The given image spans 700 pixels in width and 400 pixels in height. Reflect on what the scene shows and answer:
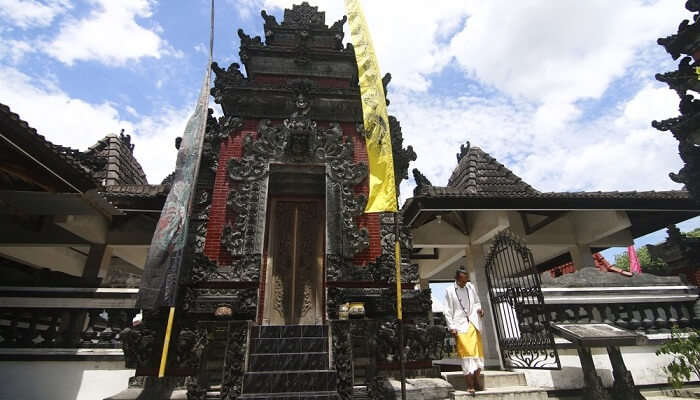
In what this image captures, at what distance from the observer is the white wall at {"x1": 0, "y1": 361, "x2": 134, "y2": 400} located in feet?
19.4

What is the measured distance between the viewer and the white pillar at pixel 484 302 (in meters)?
8.45

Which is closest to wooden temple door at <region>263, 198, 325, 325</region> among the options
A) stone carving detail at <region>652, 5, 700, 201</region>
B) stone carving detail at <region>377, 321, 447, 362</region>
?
stone carving detail at <region>377, 321, 447, 362</region>

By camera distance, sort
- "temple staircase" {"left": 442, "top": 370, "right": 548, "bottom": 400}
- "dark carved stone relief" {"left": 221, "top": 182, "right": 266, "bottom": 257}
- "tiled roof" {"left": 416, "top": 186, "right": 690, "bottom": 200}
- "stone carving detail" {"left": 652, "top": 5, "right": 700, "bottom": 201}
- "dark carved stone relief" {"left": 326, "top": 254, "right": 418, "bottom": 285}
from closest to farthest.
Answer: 1. "temple staircase" {"left": 442, "top": 370, "right": 548, "bottom": 400}
2. "dark carved stone relief" {"left": 326, "top": 254, "right": 418, "bottom": 285}
3. "dark carved stone relief" {"left": 221, "top": 182, "right": 266, "bottom": 257}
4. "tiled roof" {"left": 416, "top": 186, "right": 690, "bottom": 200}
5. "stone carving detail" {"left": 652, "top": 5, "right": 700, "bottom": 201}

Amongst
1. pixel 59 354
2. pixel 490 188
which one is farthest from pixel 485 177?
pixel 59 354

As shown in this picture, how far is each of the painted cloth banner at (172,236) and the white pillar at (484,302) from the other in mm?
6490

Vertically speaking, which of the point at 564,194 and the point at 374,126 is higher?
the point at 374,126

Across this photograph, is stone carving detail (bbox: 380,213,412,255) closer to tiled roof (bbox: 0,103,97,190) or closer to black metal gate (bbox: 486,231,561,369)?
black metal gate (bbox: 486,231,561,369)

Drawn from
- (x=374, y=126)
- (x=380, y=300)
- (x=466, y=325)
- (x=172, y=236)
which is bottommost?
(x=466, y=325)

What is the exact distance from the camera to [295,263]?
25.4 ft

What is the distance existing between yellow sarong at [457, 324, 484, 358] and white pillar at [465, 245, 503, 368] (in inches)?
95.3

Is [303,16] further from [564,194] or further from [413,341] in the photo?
[413,341]

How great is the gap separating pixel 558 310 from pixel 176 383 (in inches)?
274

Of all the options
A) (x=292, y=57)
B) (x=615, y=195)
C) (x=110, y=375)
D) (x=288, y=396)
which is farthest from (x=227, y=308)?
(x=615, y=195)

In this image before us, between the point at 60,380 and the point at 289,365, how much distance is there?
13.8ft
